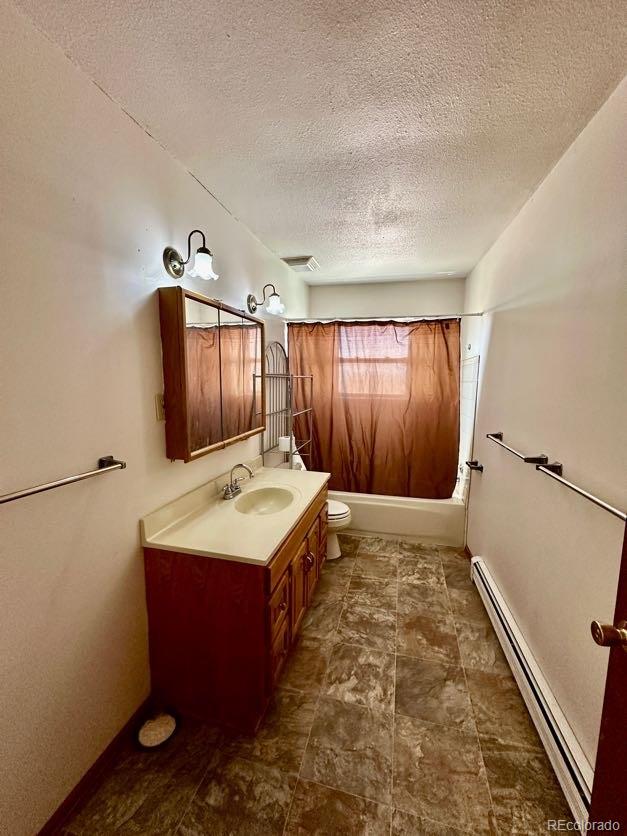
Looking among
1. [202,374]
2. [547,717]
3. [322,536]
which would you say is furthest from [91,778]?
[547,717]

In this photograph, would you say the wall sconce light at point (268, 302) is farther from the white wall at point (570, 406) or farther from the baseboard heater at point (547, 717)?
the baseboard heater at point (547, 717)

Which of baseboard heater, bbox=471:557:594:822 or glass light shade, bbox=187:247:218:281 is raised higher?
glass light shade, bbox=187:247:218:281

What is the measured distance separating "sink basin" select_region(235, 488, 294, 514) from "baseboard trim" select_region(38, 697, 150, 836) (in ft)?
3.08

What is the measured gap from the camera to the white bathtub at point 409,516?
273 centimetres

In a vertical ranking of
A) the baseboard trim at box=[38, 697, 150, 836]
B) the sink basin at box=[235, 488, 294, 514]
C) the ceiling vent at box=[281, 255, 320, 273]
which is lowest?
the baseboard trim at box=[38, 697, 150, 836]

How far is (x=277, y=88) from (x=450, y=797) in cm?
251

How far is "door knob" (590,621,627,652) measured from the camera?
2.03 feet

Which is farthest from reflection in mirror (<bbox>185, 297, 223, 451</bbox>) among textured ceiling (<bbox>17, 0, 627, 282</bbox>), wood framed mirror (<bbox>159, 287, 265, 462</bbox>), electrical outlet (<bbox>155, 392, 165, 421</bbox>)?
textured ceiling (<bbox>17, 0, 627, 282</bbox>)

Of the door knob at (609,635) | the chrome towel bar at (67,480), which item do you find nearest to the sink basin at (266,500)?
the chrome towel bar at (67,480)

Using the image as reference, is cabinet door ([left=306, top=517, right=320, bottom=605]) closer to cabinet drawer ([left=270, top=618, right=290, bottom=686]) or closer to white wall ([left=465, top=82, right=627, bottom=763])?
cabinet drawer ([left=270, top=618, right=290, bottom=686])

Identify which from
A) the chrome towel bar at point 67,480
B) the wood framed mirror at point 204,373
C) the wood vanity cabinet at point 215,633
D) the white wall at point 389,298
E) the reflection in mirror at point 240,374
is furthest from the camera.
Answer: the white wall at point 389,298

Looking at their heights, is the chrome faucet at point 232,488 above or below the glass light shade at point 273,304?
below

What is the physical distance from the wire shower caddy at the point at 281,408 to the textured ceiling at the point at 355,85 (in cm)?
115

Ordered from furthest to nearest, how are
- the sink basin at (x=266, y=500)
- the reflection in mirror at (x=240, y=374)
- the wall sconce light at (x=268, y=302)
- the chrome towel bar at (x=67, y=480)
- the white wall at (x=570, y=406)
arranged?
the wall sconce light at (x=268, y=302)
the sink basin at (x=266, y=500)
the reflection in mirror at (x=240, y=374)
the white wall at (x=570, y=406)
the chrome towel bar at (x=67, y=480)
